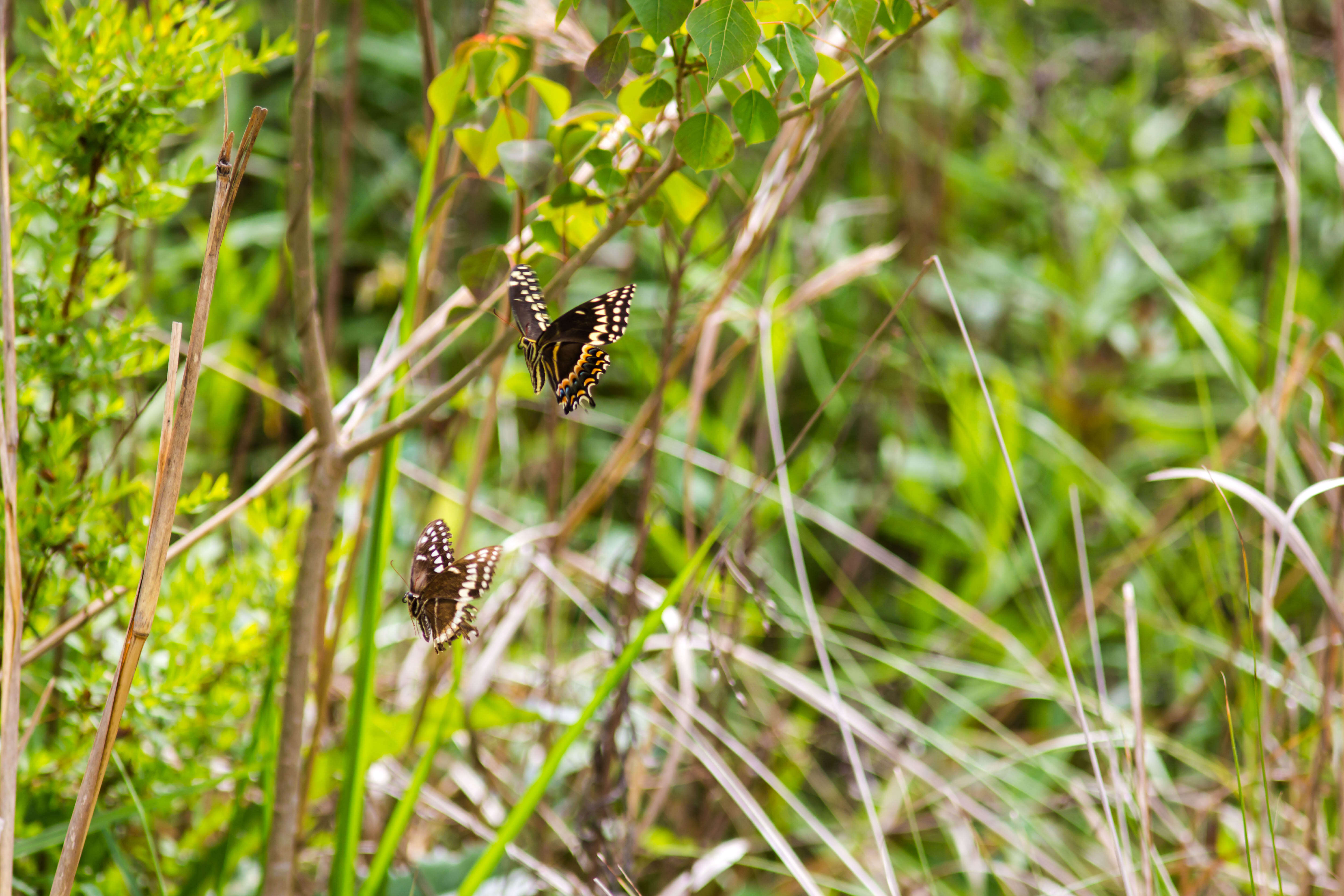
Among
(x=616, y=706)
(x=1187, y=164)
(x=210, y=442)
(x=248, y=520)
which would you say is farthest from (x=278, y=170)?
(x=1187, y=164)

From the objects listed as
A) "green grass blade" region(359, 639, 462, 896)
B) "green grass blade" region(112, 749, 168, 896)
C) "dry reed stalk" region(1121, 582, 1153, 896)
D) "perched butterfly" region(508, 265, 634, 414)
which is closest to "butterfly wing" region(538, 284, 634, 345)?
"perched butterfly" region(508, 265, 634, 414)

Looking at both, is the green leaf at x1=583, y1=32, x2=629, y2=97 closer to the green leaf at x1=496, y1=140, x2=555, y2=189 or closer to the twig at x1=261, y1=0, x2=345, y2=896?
the green leaf at x1=496, y1=140, x2=555, y2=189

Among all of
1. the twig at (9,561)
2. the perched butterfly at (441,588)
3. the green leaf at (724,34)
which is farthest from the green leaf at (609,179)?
the twig at (9,561)

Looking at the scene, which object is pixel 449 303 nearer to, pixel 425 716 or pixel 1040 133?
pixel 425 716

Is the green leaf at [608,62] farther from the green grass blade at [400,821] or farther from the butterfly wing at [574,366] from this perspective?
the green grass blade at [400,821]

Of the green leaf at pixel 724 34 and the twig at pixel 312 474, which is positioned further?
the twig at pixel 312 474

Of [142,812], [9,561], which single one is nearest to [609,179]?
[9,561]
